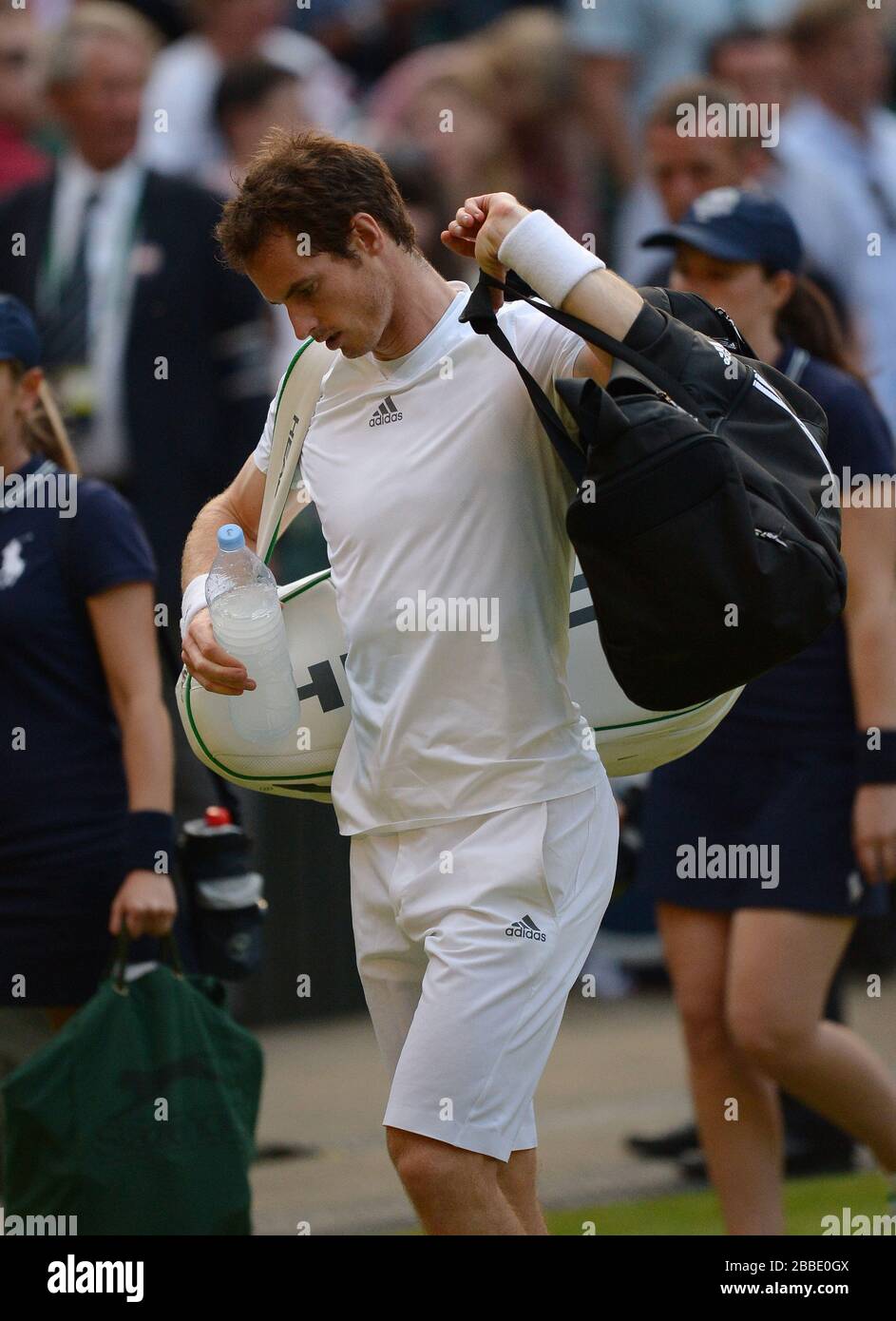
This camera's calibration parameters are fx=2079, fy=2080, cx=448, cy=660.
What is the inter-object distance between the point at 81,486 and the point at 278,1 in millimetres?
3791

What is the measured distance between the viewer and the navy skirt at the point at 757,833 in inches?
184

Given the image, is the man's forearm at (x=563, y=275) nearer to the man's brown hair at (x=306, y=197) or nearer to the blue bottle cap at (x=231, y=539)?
the man's brown hair at (x=306, y=197)

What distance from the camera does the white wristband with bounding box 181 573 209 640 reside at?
3451mm

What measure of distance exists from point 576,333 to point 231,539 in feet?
2.27

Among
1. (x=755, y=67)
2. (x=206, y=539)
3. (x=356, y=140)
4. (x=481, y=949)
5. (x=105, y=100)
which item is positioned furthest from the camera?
(x=755, y=67)

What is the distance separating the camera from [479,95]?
7.46 metres

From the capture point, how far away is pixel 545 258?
310 centimetres

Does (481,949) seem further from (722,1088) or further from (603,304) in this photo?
(722,1088)

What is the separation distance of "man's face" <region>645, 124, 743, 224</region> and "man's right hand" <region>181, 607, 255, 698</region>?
10.8ft

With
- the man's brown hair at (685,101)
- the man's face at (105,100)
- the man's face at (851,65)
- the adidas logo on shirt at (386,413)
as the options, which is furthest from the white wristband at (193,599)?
the man's face at (851,65)

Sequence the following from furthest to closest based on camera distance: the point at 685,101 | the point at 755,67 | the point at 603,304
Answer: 1. the point at 755,67
2. the point at 685,101
3. the point at 603,304

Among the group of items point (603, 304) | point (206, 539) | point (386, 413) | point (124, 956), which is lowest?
point (124, 956)

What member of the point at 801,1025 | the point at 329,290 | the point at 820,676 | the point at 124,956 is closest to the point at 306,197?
the point at 329,290
